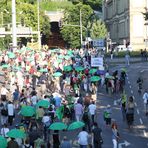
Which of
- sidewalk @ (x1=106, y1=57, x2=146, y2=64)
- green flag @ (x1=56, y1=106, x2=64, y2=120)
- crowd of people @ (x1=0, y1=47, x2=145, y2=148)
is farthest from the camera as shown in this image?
sidewalk @ (x1=106, y1=57, x2=146, y2=64)

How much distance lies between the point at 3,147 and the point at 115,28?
4136 inches

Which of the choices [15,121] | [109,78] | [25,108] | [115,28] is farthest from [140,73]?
[115,28]

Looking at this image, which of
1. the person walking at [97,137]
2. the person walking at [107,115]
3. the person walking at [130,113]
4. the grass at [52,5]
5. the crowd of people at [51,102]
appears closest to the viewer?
the person walking at [97,137]

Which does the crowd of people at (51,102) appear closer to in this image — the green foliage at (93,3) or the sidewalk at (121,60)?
the sidewalk at (121,60)

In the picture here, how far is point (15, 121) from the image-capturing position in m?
29.7

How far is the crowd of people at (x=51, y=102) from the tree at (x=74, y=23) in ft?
174

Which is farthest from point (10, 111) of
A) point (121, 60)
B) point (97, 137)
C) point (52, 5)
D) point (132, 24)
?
point (52, 5)

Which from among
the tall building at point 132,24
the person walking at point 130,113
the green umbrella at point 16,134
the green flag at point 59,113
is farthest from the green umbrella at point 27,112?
the tall building at point 132,24

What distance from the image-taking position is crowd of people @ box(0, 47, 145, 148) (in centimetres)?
2214

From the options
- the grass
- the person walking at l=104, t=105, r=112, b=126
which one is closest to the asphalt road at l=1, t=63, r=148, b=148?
the person walking at l=104, t=105, r=112, b=126

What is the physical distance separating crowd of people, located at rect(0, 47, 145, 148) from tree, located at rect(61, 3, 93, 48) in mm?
52996

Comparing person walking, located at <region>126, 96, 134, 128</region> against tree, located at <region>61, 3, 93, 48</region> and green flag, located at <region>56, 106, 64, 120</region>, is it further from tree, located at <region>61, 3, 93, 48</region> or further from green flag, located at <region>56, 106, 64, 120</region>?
tree, located at <region>61, 3, 93, 48</region>

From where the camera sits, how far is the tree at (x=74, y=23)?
352ft

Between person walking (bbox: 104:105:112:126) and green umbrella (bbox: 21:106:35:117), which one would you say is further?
person walking (bbox: 104:105:112:126)
